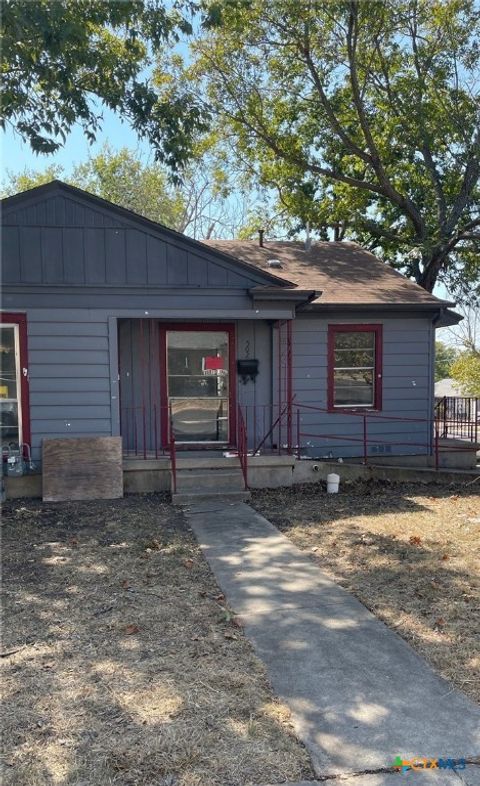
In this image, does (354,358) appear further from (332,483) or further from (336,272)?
(332,483)

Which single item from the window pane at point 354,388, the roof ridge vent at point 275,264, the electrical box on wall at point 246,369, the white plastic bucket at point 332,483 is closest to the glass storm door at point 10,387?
the electrical box on wall at point 246,369

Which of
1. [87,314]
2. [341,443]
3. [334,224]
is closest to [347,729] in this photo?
[87,314]

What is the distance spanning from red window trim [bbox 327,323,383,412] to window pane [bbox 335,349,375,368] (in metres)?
0.10

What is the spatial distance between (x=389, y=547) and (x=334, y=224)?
14163mm

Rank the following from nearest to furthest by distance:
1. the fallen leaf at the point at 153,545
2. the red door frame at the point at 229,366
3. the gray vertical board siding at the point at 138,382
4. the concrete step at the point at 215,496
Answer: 1. the fallen leaf at the point at 153,545
2. the concrete step at the point at 215,496
3. the gray vertical board siding at the point at 138,382
4. the red door frame at the point at 229,366

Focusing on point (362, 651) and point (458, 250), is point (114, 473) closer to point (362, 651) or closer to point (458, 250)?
point (362, 651)

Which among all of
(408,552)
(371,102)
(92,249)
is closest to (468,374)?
(371,102)

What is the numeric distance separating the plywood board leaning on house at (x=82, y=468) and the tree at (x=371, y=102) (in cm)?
765

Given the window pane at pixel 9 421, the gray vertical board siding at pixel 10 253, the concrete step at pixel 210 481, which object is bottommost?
the concrete step at pixel 210 481

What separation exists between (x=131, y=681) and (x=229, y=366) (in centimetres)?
690

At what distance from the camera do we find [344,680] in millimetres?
3207

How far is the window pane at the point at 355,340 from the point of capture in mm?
10375

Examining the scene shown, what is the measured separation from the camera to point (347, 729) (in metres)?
2.75

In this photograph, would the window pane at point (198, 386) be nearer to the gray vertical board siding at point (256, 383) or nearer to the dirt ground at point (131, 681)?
the gray vertical board siding at point (256, 383)
